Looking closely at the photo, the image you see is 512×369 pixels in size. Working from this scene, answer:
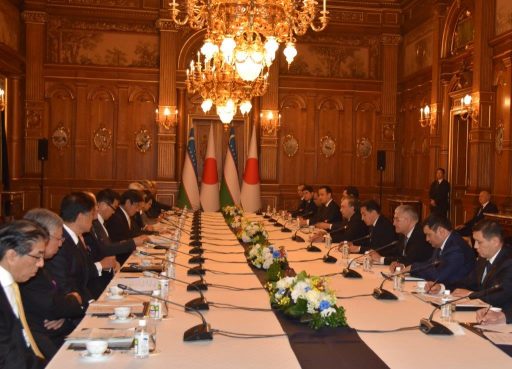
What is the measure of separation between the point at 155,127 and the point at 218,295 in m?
11.9

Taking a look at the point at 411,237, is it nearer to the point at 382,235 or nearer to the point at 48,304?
the point at 382,235

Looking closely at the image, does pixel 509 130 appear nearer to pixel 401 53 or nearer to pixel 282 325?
pixel 401 53

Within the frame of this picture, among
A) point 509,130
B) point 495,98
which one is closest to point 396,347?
point 509,130

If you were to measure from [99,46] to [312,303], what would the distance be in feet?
44.1

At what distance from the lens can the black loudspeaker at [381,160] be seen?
15.2 metres

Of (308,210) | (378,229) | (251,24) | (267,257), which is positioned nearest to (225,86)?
(251,24)

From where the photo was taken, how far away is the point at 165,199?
1548 centimetres

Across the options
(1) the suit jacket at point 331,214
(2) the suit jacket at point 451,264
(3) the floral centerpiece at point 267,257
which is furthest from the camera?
(1) the suit jacket at point 331,214

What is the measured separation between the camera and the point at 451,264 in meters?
5.16

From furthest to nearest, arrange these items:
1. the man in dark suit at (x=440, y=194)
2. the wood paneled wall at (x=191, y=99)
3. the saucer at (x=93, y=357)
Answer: the wood paneled wall at (x=191, y=99) → the man in dark suit at (x=440, y=194) → the saucer at (x=93, y=357)

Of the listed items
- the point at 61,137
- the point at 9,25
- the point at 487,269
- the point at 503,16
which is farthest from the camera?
the point at 61,137

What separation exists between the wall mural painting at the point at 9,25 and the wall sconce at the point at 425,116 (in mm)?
8960

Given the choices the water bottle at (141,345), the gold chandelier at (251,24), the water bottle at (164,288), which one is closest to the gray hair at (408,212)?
the gold chandelier at (251,24)

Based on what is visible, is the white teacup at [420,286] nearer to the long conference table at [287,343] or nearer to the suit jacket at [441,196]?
the long conference table at [287,343]
